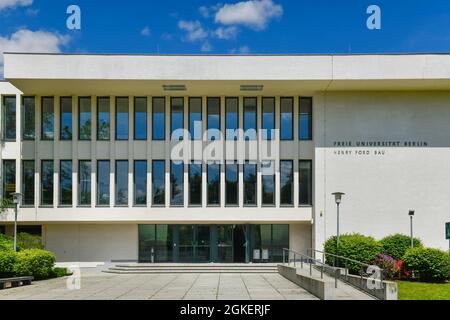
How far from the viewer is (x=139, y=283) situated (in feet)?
73.8

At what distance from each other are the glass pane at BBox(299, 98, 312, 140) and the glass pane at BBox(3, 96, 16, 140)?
15455mm

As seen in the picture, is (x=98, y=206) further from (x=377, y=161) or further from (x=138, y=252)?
(x=377, y=161)

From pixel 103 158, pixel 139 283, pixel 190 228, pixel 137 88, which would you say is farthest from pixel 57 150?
pixel 139 283

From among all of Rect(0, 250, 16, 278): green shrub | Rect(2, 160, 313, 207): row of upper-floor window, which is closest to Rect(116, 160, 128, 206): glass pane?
Rect(2, 160, 313, 207): row of upper-floor window

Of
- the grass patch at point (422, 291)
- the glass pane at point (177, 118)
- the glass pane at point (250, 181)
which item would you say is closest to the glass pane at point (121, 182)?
the glass pane at point (177, 118)

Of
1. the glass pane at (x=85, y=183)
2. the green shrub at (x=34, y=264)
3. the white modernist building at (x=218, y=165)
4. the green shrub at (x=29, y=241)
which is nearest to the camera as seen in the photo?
the green shrub at (x=34, y=264)

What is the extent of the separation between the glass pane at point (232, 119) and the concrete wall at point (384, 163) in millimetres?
4372

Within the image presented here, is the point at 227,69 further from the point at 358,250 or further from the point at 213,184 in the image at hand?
the point at 358,250

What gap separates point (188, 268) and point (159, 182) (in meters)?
5.19

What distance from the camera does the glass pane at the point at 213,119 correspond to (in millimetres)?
30578

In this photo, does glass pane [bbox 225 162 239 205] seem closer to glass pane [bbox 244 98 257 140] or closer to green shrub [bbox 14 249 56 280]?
glass pane [bbox 244 98 257 140]

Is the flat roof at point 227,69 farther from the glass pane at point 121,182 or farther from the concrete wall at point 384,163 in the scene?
the glass pane at point 121,182

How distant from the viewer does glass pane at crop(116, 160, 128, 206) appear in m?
30.5

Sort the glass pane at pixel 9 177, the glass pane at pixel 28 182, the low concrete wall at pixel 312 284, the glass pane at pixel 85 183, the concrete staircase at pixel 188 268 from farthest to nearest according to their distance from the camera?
the glass pane at pixel 85 183
the glass pane at pixel 28 182
the glass pane at pixel 9 177
the concrete staircase at pixel 188 268
the low concrete wall at pixel 312 284
